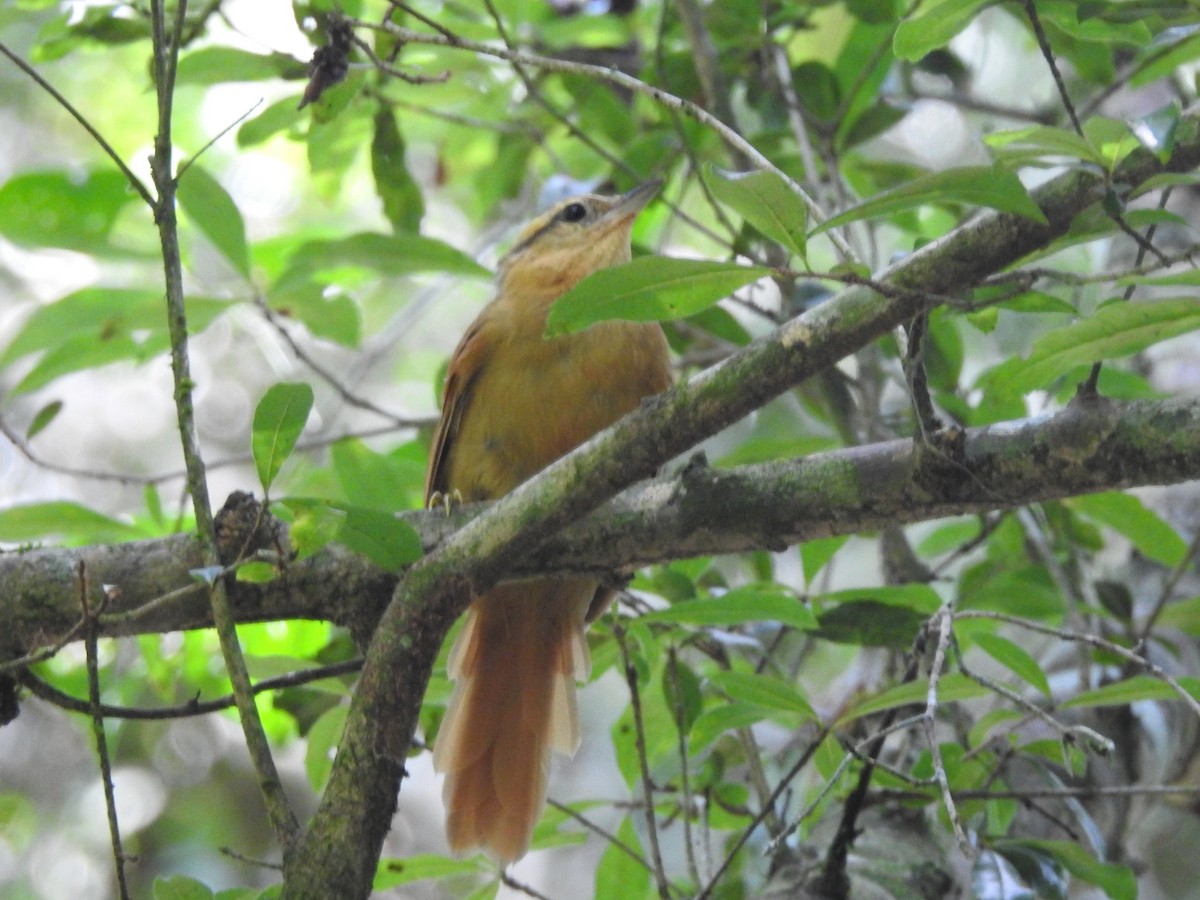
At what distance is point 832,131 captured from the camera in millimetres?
3545

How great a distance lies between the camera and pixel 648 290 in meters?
1.78

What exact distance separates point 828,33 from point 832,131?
6.06ft

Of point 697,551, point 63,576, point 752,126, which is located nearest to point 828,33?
point 752,126

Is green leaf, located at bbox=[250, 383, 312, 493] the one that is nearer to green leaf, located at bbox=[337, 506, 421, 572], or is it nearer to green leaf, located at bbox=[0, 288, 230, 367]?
green leaf, located at bbox=[337, 506, 421, 572]

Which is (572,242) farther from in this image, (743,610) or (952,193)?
(952,193)

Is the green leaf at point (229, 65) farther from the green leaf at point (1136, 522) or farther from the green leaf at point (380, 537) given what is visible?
the green leaf at point (1136, 522)

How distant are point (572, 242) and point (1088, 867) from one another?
227 cm

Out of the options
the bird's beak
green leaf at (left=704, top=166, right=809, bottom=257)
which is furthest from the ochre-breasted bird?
green leaf at (left=704, top=166, right=809, bottom=257)

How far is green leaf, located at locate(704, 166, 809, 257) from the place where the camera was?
1679 millimetres

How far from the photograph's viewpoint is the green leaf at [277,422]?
1930 millimetres

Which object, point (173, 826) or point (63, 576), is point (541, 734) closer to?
point (63, 576)

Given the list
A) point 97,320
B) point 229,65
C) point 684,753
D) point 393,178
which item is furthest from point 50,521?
point 684,753

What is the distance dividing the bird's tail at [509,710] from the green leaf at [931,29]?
1.49m

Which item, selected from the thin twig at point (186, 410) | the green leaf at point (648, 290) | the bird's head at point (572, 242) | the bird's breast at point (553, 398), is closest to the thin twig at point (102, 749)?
the thin twig at point (186, 410)
